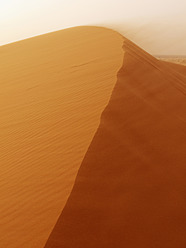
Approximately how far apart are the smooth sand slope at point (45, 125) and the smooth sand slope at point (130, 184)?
5.2 inches

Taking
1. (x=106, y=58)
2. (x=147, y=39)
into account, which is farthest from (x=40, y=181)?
(x=147, y=39)

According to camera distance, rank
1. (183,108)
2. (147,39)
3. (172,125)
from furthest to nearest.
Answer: (147,39) < (183,108) < (172,125)

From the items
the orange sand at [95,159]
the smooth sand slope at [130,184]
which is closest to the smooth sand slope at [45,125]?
the orange sand at [95,159]

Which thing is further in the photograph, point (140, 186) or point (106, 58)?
point (106, 58)

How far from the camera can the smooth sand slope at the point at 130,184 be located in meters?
2.69

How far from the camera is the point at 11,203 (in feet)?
9.69

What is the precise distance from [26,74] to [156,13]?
28.9 feet

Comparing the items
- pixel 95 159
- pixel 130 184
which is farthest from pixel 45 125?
pixel 130 184

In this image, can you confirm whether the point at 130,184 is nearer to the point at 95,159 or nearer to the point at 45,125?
the point at 95,159

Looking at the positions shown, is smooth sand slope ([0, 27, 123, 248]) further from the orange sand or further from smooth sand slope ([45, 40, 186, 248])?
smooth sand slope ([45, 40, 186, 248])

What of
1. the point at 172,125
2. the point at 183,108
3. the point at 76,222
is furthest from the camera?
the point at 183,108

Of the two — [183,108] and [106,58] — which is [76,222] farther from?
[106,58]

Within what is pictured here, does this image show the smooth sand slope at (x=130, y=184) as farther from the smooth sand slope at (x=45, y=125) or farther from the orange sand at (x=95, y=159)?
the smooth sand slope at (x=45, y=125)

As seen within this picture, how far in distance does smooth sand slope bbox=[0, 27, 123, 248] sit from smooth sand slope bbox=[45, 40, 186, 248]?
0.13 meters
